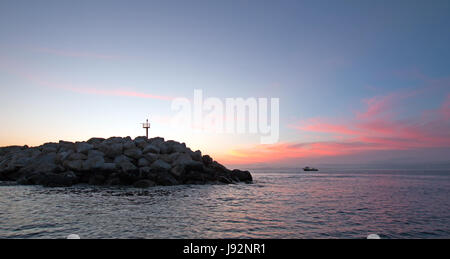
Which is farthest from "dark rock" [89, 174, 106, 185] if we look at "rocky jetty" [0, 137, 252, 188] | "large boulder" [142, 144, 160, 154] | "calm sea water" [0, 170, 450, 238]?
"calm sea water" [0, 170, 450, 238]

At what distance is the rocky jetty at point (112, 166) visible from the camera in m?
28.9

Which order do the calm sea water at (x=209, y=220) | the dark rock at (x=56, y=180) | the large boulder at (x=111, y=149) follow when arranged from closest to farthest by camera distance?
the calm sea water at (x=209, y=220) → the dark rock at (x=56, y=180) → the large boulder at (x=111, y=149)

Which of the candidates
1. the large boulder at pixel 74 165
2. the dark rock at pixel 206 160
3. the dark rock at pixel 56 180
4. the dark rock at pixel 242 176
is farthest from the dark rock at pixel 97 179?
the dark rock at pixel 242 176

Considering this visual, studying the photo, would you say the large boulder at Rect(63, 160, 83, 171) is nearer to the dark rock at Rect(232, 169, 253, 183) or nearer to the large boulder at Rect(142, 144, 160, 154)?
the large boulder at Rect(142, 144, 160, 154)

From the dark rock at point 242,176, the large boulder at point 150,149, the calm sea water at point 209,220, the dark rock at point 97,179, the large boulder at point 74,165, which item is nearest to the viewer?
the calm sea water at point 209,220

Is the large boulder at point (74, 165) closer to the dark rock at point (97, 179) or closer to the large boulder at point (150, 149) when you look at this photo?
the dark rock at point (97, 179)

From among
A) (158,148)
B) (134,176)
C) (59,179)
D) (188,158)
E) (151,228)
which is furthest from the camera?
(158,148)

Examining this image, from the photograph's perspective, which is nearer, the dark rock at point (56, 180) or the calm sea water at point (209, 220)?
the calm sea water at point (209, 220)

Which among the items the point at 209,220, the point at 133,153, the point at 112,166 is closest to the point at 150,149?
the point at 133,153
